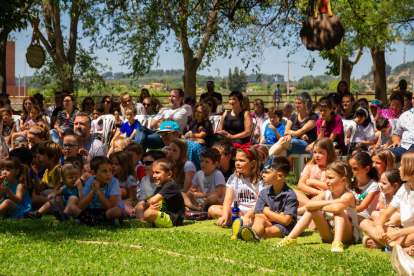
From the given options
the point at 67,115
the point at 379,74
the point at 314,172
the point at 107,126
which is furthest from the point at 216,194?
the point at 379,74

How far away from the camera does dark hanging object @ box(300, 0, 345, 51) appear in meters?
7.93

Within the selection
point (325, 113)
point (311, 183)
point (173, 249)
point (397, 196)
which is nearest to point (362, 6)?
point (325, 113)

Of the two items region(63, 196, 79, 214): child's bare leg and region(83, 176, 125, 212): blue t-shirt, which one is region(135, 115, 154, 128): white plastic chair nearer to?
region(63, 196, 79, 214): child's bare leg

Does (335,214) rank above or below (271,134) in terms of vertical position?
below

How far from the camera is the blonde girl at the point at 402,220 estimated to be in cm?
417

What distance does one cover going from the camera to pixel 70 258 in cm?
404

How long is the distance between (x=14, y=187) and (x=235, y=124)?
3.98 metres

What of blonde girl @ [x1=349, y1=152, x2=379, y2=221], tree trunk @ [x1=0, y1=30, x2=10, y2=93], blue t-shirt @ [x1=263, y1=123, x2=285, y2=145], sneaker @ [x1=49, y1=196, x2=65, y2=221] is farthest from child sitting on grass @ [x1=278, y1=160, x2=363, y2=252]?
tree trunk @ [x1=0, y1=30, x2=10, y2=93]

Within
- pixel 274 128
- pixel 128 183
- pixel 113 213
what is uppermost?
pixel 274 128

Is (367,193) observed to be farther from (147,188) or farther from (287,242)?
(147,188)

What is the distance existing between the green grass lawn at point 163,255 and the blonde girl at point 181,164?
140 centimetres

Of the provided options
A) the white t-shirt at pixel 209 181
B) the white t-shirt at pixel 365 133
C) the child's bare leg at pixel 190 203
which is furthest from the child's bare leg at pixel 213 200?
the white t-shirt at pixel 365 133

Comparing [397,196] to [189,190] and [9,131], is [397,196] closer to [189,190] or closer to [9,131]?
[189,190]

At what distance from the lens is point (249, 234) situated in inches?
179
